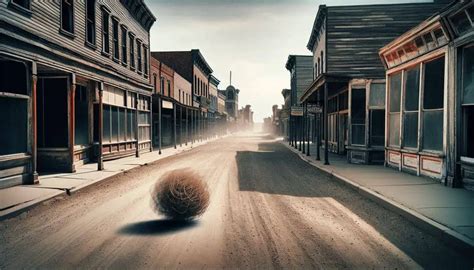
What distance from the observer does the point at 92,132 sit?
49.9ft

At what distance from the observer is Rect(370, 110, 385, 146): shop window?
48.9 feet

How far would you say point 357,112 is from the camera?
53.8ft

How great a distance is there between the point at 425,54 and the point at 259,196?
23.7 feet

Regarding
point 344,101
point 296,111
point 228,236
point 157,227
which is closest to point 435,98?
point 228,236

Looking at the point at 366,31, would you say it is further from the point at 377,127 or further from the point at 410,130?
the point at 410,130

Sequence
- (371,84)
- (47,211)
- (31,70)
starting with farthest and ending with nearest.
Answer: (371,84)
(31,70)
(47,211)

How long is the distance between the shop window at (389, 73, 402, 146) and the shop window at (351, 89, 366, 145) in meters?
2.58

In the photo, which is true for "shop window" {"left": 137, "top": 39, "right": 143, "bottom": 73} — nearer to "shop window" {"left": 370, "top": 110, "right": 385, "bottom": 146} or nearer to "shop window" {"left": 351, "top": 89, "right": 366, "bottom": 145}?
"shop window" {"left": 351, "top": 89, "right": 366, "bottom": 145}

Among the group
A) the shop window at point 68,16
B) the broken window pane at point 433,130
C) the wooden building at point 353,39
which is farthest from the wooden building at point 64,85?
the broken window pane at point 433,130

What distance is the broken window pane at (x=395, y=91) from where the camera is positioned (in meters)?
12.8

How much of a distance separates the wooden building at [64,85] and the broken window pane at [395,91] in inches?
447

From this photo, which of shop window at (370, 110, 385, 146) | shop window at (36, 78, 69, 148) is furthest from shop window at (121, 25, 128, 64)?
shop window at (370, 110, 385, 146)

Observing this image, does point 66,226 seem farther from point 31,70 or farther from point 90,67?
point 90,67

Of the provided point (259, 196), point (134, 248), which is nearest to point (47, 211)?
point (134, 248)
